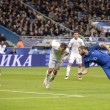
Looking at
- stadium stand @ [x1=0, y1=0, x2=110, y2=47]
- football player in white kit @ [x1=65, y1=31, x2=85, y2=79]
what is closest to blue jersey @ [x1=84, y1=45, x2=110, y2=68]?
football player in white kit @ [x1=65, y1=31, x2=85, y2=79]

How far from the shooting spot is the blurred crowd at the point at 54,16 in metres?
46.5

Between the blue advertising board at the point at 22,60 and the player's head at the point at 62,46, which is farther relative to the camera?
the blue advertising board at the point at 22,60

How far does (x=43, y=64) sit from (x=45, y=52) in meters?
1.62

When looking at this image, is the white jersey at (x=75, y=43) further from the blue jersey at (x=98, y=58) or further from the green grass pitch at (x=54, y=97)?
the blue jersey at (x=98, y=58)

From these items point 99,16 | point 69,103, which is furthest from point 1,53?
point 69,103

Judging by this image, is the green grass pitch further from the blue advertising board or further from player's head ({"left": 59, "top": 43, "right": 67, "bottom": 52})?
the blue advertising board

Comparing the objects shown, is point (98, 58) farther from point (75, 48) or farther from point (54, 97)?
point (75, 48)

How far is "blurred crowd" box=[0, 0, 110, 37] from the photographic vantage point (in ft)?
152

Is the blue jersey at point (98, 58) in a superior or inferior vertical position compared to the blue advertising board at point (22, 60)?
superior

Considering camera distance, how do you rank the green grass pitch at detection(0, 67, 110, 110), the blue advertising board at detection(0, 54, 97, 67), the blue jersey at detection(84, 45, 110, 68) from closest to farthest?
the green grass pitch at detection(0, 67, 110, 110), the blue jersey at detection(84, 45, 110, 68), the blue advertising board at detection(0, 54, 97, 67)

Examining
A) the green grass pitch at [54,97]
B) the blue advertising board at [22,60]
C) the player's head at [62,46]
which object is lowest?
the blue advertising board at [22,60]

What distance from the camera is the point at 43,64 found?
4200 cm

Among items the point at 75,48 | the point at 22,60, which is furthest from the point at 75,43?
the point at 22,60

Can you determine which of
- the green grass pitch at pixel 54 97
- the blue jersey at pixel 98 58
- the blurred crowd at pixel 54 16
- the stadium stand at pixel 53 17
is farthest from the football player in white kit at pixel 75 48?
the blurred crowd at pixel 54 16
